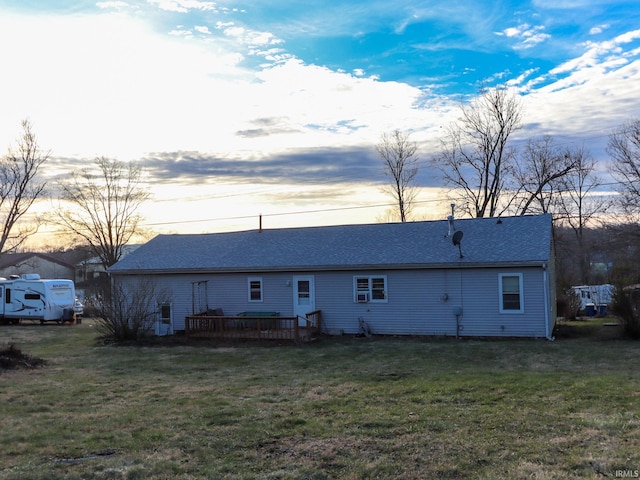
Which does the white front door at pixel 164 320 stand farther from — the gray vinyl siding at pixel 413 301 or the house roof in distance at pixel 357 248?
the house roof in distance at pixel 357 248

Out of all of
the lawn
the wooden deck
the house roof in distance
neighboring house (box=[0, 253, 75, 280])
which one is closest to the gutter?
the house roof in distance

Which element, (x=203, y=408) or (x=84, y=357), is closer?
(x=203, y=408)

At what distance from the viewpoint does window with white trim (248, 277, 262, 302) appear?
21.9m

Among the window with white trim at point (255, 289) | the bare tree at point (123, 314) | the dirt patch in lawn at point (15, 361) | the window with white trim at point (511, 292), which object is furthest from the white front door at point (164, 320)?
the window with white trim at point (511, 292)

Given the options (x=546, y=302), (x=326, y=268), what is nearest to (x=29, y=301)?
(x=326, y=268)

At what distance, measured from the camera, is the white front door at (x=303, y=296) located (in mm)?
21125

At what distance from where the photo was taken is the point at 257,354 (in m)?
16.6

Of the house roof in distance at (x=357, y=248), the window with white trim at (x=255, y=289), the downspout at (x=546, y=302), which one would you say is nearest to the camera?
the downspout at (x=546, y=302)

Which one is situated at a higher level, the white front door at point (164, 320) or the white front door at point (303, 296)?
the white front door at point (303, 296)

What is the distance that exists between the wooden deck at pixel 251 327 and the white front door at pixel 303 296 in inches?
12.3

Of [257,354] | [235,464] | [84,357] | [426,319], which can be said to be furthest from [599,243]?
[235,464]

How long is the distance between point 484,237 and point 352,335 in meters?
5.99

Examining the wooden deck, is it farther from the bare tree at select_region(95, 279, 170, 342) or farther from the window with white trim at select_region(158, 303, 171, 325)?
the window with white trim at select_region(158, 303, 171, 325)

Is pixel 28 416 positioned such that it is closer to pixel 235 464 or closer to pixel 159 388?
pixel 159 388
